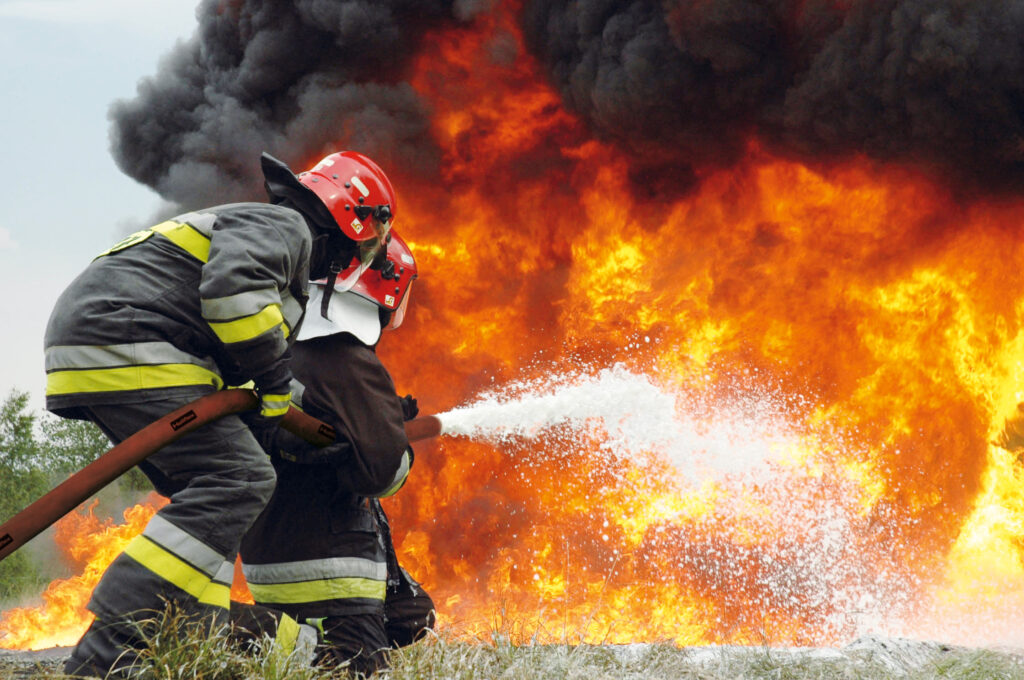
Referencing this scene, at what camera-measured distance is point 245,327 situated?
325cm

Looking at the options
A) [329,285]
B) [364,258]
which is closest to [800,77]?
[364,258]

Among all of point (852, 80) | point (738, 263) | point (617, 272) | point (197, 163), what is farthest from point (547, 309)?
point (197, 163)

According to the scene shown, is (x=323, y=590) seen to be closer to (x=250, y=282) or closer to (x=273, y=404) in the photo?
(x=273, y=404)

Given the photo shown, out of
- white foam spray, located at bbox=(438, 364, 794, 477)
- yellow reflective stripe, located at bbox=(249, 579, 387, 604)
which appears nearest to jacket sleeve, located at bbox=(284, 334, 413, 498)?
yellow reflective stripe, located at bbox=(249, 579, 387, 604)

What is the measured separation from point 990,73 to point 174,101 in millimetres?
8629

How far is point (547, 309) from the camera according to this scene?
8.68 meters

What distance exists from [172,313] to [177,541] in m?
0.86

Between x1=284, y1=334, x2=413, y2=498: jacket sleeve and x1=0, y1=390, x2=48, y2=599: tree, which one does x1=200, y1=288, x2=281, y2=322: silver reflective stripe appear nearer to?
x1=284, y1=334, x2=413, y2=498: jacket sleeve

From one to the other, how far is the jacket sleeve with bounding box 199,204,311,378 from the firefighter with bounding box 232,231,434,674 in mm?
487

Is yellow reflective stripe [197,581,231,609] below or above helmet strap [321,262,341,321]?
below

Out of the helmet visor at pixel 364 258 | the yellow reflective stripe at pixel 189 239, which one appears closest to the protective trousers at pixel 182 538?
the yellow reflective stripe at pixel 189 239

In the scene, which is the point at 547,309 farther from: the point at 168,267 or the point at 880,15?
the point at 168,267

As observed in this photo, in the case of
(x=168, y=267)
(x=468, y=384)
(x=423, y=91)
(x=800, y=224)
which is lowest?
(x=168, y=267)

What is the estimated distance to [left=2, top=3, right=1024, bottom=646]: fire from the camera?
776 centimetres
